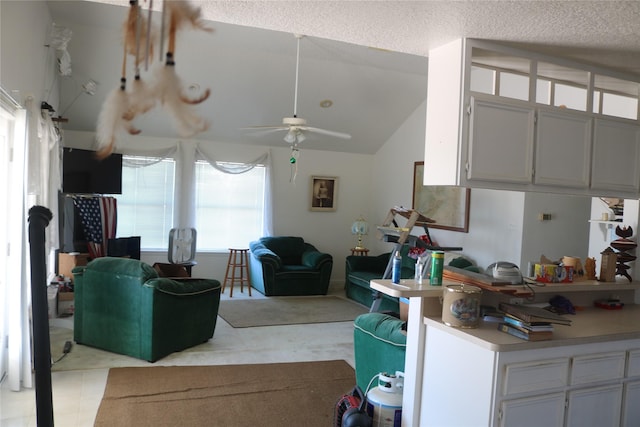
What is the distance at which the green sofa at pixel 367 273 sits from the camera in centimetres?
673

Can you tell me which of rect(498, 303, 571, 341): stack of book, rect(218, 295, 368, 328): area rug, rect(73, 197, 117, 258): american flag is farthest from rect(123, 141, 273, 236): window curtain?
rect(498, 303, 571, 341): stack of book

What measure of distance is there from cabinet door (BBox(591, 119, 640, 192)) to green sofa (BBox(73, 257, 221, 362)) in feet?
11.5

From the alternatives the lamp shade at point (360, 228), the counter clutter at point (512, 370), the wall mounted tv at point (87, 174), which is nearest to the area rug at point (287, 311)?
the lamp shade at point (360, 228)

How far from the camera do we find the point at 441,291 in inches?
103

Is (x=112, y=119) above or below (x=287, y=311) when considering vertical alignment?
above

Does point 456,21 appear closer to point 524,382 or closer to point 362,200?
point 524,382

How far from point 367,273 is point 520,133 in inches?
189

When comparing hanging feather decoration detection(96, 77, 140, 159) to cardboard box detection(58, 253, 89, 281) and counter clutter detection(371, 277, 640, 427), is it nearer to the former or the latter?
counter clutter detection(371, 277, 640, 427)

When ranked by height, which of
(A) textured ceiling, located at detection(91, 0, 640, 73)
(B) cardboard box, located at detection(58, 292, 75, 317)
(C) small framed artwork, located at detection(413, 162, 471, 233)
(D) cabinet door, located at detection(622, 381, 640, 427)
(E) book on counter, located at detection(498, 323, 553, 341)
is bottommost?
(B) cardboard box, located at detection(58, 292, 75, 317)

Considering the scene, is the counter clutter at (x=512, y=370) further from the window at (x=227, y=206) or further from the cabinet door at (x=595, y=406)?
the window at (x=227, y=206)

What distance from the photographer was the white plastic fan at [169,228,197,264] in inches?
274

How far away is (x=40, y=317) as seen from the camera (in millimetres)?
1302

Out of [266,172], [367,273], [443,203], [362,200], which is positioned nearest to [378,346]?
[443,203]

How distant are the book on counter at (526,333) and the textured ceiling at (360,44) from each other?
1.47m
